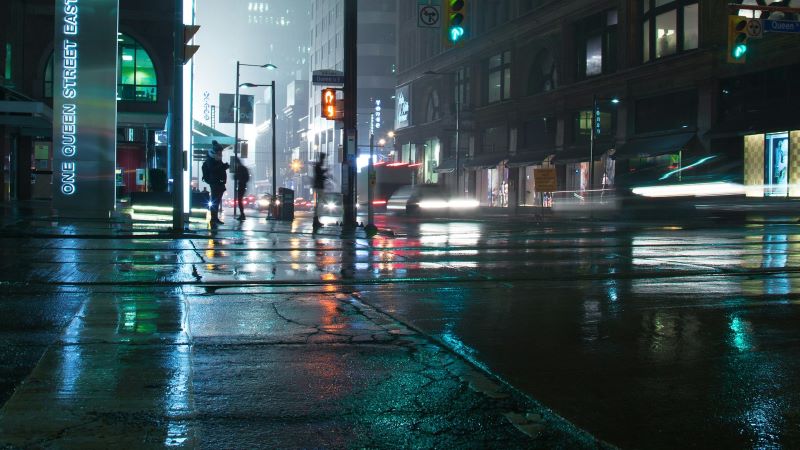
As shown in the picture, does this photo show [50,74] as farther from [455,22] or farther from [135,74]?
[455,22]

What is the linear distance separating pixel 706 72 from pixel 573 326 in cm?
3889

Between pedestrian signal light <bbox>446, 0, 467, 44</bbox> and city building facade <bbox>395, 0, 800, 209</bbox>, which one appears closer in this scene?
pedestrian signal light <bbox>446, 0, 467, 44</bbox>

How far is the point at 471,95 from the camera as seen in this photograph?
6988 centimetres

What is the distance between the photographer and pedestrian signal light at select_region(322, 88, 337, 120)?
2130 centimetres

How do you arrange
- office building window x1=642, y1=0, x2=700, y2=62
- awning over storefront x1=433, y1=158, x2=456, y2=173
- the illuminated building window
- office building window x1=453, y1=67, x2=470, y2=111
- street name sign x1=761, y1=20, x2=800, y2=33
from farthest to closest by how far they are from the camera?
1. awning over storefront x1=433, y1=158, x2=456, y2=173
2. office building window x1=453, y1=67, x2=470, y2=111
3. office building window x1=642, y1=0, x2=700, y2=62
4. the illuminated building window
5. street name sign x1=761, y1=20, x2=800, y2=33

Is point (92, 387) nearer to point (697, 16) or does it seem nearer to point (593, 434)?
point (593, 434)

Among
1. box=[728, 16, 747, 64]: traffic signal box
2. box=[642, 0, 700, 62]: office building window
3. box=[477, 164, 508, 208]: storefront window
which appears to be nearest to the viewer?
box=[728, 16, 747, 64]: traffic signal box

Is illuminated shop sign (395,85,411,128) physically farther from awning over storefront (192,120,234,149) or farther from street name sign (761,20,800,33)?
street name sign (761,20,800,33)

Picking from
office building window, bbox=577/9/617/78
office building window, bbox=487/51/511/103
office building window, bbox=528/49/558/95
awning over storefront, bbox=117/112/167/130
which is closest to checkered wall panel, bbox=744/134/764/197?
A: office building window, bbox=577/9/617/78

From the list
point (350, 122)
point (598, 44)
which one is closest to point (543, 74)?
point (598, 44)

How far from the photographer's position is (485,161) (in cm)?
6600

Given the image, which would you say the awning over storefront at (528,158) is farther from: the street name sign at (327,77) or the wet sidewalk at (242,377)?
the wet sidewalk at (242,377)

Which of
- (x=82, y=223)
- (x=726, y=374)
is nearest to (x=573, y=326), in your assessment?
(x=726, y=374)

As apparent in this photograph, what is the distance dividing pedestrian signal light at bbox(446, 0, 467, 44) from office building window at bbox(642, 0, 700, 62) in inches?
1166
